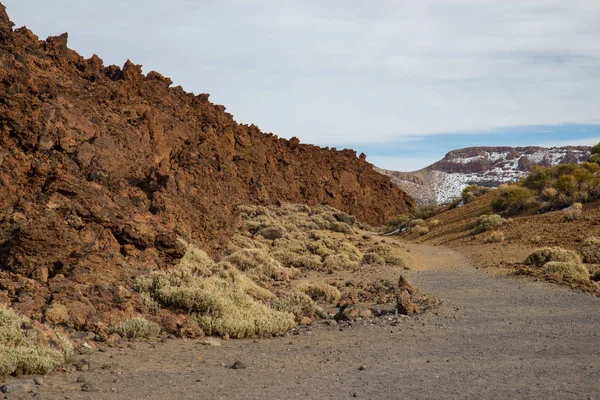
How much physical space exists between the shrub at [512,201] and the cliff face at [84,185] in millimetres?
18717

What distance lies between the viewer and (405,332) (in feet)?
30.9

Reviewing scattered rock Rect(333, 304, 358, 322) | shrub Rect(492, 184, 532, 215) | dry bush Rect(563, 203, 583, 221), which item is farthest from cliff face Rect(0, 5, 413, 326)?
shrub Rect(492, 184, 532, 215)

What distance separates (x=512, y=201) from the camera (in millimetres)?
33125

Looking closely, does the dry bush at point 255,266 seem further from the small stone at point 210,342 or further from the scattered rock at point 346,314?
the small stone at point 210,342

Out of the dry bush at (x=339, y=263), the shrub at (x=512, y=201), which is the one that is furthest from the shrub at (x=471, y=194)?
the dry bush at (x=339, y=263)

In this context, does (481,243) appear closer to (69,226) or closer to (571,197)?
(571,197)

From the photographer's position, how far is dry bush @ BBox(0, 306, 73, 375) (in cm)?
611

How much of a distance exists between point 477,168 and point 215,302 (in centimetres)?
15701

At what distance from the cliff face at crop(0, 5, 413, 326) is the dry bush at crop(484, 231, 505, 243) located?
13083 mm

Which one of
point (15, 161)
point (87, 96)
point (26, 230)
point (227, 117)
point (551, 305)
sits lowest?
point (551, 305)

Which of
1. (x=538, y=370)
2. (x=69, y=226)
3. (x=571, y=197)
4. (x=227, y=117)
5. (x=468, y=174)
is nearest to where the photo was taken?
(x=538, y=370)

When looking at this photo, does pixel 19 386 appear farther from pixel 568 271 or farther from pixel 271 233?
pixel 271 233

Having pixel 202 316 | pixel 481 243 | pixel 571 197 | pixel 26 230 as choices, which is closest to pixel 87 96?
pixel 26 230

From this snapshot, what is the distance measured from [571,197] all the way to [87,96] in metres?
25.0
